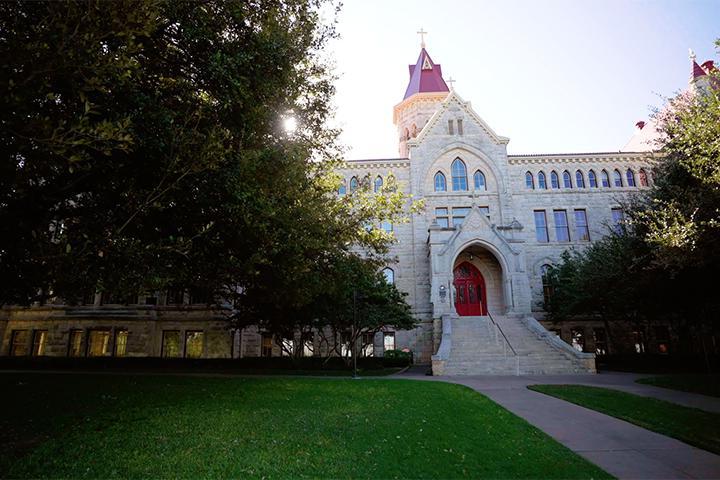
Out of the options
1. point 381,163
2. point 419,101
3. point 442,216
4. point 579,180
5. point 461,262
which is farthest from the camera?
point 419,101

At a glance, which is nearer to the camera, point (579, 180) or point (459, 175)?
point (459, 175)

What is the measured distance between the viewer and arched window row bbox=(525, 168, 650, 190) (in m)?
31.4

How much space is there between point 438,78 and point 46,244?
139ft

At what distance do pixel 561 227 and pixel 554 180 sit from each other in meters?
3.89

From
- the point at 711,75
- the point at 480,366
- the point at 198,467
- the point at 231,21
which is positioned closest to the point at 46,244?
the point at 198,467

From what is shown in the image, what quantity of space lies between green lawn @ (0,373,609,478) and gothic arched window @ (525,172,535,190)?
25.0 metres

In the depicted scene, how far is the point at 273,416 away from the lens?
8.04 metres

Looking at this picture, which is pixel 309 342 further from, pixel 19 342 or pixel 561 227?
pixel 561 227

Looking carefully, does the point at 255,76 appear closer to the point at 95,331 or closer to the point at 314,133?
the point at 314,133

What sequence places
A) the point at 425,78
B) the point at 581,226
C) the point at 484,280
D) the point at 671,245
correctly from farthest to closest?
the point at 425,78 → the point at 581,226 → the point at 484,280 → the point at 671,245

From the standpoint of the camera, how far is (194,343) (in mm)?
28250

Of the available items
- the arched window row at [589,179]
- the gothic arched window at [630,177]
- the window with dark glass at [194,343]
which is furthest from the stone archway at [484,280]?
the window with dark glass at [194,343]

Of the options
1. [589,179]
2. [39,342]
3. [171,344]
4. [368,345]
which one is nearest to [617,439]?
[368,345]

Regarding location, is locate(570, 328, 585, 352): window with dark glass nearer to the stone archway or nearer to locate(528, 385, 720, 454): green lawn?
the stone archway
